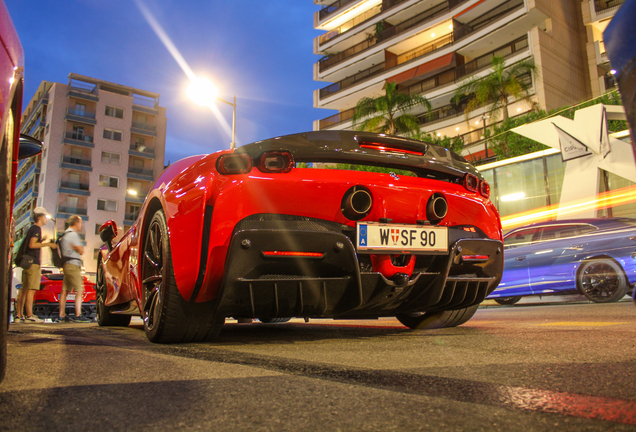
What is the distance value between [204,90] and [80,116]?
43329 mm

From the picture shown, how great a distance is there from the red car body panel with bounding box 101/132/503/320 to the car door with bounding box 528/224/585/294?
5.83 m

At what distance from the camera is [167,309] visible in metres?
2.71

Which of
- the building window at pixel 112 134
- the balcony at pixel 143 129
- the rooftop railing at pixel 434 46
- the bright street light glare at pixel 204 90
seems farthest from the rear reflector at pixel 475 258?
the balcony at pixel 143 129

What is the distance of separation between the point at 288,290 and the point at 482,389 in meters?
1.35

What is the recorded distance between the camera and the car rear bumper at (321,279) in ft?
8.09

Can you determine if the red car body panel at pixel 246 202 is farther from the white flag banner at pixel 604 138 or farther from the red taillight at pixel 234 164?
the white flag banner at pixel 604 138

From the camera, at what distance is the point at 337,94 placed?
4831 centimetres

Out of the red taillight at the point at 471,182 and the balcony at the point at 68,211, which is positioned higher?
the balcony at the point at 68,211

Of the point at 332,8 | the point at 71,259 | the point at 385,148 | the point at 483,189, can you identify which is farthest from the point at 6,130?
the point at 332,8

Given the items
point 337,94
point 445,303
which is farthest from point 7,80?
point 337,94

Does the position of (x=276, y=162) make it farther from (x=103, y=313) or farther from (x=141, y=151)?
(x=141, y=151)

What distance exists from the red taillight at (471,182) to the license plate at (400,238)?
0.42m

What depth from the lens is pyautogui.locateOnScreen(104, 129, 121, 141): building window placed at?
5425cm

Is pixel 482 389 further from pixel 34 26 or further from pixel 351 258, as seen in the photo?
pixel 34 26
